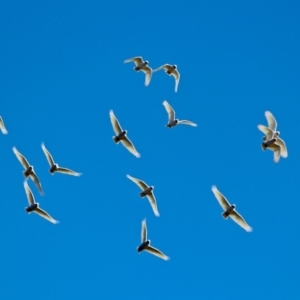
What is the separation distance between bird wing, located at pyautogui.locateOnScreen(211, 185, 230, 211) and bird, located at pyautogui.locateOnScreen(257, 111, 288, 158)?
9.22 ft

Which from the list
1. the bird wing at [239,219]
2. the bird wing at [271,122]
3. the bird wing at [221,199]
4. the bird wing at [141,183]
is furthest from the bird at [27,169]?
the bird wing at [271,122]

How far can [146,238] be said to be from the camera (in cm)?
3584

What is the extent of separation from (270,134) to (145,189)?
6.27 metres

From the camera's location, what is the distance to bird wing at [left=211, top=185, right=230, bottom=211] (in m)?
34.6

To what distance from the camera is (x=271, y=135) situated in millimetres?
34906

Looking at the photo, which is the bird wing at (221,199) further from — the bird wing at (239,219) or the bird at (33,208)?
the bird at (33,208)

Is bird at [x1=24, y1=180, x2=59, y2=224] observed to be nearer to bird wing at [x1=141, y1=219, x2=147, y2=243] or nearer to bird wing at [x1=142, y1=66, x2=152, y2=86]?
bird wing at [x1=141, y1=219, x2=147, y2=243]

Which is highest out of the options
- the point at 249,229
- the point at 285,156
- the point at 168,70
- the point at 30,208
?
the point at 168,70

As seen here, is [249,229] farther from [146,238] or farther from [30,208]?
[30,208]

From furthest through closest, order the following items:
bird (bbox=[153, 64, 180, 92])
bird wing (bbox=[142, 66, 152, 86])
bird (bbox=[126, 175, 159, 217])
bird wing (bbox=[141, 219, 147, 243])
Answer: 1. bird (bbox=[153, 64, 180, 92])
2. bird wing (bbox=[142, 66, 152, 86])
3. bird (bbox=[126, 175, 159, 217])
4. bird wing (bbox=[141, 219, 147, 243])

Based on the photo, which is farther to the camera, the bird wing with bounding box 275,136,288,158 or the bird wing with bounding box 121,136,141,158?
the bird wing with bounding box 121,136,141,158

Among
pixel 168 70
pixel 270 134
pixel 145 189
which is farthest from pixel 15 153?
pixel 270 134

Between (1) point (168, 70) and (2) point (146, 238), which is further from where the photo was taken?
(1) point (168, 70)

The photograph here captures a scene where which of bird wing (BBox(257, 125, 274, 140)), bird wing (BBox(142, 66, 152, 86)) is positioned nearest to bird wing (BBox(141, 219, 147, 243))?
bird wing (BBox(257, 125, 274, 140))
